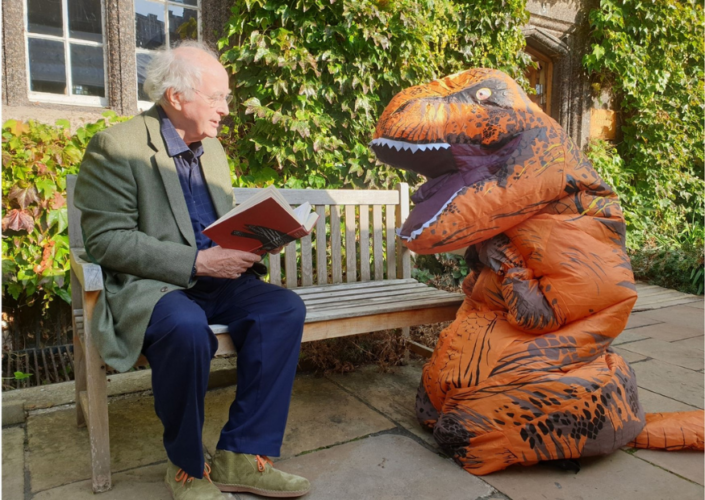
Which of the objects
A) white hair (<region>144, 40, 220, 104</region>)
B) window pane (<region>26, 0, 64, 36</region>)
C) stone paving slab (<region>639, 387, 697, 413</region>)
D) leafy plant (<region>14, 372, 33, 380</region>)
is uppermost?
window pane (<region>26, 0, 64, 36</region>)

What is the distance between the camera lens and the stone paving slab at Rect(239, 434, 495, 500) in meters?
2.01

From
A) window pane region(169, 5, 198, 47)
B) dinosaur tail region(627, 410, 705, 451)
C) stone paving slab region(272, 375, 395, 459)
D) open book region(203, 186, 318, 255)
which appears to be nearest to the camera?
open book region(203, 186, 318, 255)

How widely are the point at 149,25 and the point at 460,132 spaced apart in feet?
11.0

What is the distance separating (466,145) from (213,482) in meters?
1.57

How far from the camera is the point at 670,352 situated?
3.82 meters

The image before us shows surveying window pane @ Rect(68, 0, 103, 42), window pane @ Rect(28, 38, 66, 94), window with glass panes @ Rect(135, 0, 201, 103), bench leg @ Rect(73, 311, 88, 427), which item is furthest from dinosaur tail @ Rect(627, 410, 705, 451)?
window pane @ Rect(68, 0, 103, 42)

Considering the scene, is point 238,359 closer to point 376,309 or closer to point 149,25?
point 376,309

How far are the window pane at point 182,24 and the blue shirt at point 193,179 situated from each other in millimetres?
Result: 2620

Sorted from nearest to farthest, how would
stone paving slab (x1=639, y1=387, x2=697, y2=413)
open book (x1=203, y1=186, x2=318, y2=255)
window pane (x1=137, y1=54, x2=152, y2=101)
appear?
open book (x1=203, y1=186, x2=318, y2=255)
stone paving slab (x1=639, y1=387, x2=697, y2=413)
window pane (x1=137, y1=54, x2=152, y2=101)

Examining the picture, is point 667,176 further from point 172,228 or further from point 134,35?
point 172,228

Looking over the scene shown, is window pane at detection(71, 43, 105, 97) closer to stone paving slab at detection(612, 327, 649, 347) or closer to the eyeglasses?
the eyeglasses

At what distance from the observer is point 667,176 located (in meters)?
7.80

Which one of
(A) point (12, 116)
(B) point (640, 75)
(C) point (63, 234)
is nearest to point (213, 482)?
(C) point (63, 234)

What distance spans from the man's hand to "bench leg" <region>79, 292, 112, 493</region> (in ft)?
1.47
